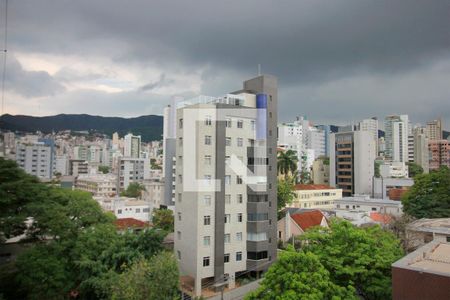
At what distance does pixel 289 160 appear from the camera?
40.2m

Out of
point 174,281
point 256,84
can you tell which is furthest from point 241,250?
point 256,84

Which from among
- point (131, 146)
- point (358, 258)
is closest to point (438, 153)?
point (358, 258)

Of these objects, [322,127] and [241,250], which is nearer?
[241,250]

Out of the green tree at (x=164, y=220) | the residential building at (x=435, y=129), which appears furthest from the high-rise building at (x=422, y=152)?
the green tree at (x=164, y=220)

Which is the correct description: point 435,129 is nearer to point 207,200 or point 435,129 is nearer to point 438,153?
point 438,153

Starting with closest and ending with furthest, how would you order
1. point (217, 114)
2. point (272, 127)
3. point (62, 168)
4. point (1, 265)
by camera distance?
point (1, 265) → point (217, 114) → point (272, 127) → point (62, 168)

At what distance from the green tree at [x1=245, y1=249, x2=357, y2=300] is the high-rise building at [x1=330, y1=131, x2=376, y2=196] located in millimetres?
44886

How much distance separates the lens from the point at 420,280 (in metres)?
9.48

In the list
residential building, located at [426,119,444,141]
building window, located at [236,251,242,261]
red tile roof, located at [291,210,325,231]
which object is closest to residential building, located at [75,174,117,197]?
red tile roof, located at [291,210,325,231]

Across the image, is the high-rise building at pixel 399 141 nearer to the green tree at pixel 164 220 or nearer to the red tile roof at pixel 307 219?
the red tile roof at pixel 307 219

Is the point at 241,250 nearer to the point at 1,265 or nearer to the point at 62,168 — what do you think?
the point at 1,265

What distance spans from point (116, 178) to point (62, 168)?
24769 millimetres

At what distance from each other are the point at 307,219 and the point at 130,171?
48.1 metres

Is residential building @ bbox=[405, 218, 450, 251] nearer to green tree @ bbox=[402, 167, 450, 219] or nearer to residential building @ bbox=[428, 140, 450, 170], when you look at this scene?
green tree @ bbox=[402, 167, 450, 219]
